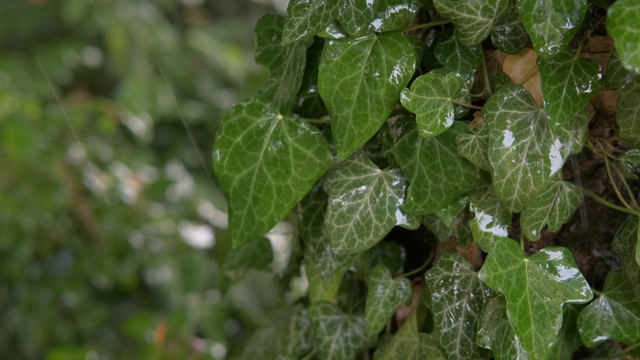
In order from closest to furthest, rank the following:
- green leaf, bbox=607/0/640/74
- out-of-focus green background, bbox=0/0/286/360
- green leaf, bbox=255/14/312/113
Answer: green leaf, bbox=607/0/640/74
green leaf, bbox=255/14/312/113
out-of-focus green background, bbox=0/0/286/360

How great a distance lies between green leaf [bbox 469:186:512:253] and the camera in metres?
0.65

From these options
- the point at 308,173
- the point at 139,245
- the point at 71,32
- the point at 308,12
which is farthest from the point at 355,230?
the point at 71,32

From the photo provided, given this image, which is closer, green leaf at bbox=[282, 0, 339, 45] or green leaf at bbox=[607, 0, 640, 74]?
green leaf at bbox=[607, 0, 640, 74]

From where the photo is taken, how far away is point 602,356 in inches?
28.8

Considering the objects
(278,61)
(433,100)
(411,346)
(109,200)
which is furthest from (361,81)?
(109,200)

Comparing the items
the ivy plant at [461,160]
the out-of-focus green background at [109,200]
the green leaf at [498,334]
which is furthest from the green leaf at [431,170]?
the out-of-focus green background at [109,200]

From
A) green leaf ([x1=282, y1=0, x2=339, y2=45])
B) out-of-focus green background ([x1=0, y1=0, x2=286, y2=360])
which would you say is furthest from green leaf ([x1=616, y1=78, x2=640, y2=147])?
out-of-focus green background ([x1=0, y1=0, x2=286, y2=360])

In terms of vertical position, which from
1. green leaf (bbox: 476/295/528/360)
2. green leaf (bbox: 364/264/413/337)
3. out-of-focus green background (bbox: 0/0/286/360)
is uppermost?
green leaf (bbox: 476/295/528/360)

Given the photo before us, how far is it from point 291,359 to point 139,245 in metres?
1.22

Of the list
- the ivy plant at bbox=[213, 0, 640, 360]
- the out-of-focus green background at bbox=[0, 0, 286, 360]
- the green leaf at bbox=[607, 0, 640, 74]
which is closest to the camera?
the green leaf at bbox=[607, 0, 640, 74]

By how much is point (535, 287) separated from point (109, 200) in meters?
1.52

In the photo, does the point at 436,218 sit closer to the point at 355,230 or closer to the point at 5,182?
the point at 355,230

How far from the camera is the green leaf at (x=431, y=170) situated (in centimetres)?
65

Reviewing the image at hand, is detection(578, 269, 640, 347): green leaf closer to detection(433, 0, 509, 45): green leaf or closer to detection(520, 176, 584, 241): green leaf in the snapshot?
detection(520, 176, 584, 241): green leaf
